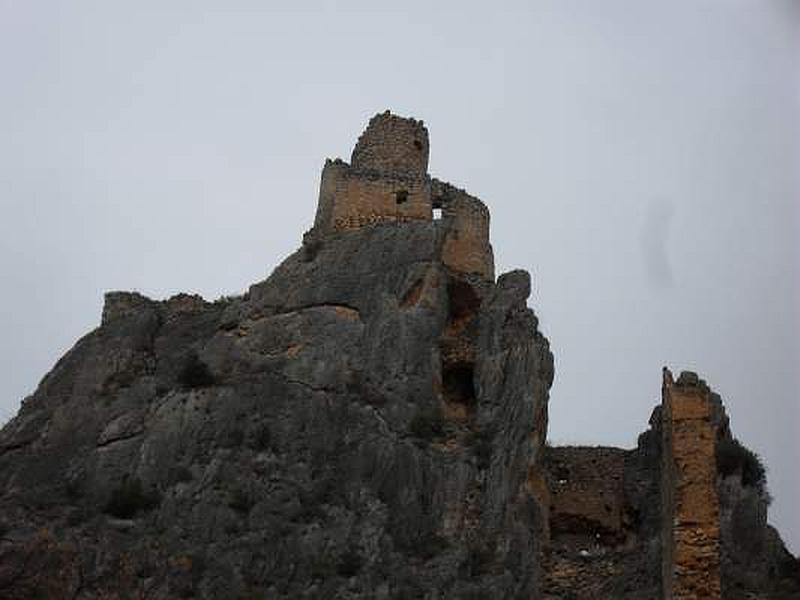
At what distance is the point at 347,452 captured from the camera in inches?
1150

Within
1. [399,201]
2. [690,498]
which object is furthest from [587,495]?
[399,201]

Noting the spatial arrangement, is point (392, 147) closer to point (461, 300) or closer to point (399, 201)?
point (399, 201)

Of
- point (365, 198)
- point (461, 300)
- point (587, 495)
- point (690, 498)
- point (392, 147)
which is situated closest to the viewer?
point (690, 498)

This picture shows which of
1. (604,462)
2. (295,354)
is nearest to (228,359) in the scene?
(295,354)

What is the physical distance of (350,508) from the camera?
28047 mm

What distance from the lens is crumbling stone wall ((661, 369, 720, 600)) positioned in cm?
2275

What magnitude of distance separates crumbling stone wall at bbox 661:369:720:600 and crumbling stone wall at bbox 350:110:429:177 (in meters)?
13.3

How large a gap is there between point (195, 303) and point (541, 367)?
10696 mm

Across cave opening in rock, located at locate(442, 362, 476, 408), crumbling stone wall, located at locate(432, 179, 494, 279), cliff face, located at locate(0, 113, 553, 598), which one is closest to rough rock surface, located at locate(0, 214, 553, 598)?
cliff face, located at locate(0, 113, 553, 598)

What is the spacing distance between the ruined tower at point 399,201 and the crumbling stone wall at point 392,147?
3cm

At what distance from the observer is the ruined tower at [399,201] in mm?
35000

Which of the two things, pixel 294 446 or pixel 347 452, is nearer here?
pixel 347 452

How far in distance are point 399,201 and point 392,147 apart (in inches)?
83.3

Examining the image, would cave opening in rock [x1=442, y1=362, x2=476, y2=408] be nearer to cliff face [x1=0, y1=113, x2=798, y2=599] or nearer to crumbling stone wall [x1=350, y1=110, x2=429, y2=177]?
cliff face [x1=0, y1=113, x2=798, y2=599]
